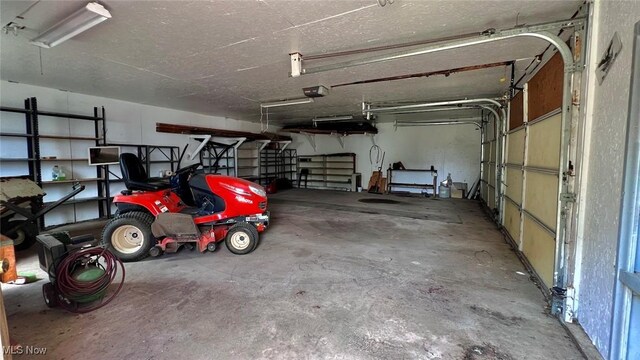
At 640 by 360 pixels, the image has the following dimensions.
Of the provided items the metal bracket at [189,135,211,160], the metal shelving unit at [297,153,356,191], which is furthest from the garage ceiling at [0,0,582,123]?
the metal shelving unit at [297,153,356,191]

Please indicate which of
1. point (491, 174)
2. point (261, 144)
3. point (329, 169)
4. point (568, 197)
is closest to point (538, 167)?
point (568, 197)

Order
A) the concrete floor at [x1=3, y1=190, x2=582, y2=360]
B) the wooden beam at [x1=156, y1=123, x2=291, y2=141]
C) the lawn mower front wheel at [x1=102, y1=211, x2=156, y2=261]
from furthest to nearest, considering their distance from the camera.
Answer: the wooden beam at [x1=156, y1=123, x2=291, y2=141] < the lawn mower front wheel at [x1=102, y1=211, x2=156, y2=261] < the concrete floor at [x1=3, y1=190, x2=582, y2=360]

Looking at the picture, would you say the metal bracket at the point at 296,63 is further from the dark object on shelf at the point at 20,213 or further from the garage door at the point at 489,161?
the garage door at the point at 489,161

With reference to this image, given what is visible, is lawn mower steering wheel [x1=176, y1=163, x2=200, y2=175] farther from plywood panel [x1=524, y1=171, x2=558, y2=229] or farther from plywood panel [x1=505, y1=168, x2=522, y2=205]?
plywood panel [x1=505, y1=168, x2=522, y2=205]

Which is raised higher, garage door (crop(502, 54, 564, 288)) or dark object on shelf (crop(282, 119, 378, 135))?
dark object on shelf (crop(282, 119, 378, 135))

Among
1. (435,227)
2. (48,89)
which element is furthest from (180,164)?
(435,227)

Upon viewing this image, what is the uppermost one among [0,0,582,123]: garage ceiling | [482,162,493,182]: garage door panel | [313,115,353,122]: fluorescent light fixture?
[313,115,353,122]: fluorescent light fixture

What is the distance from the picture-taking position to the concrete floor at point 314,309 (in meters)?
1.59

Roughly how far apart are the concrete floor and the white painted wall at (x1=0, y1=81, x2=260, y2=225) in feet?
5.93

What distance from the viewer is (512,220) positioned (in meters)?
3.55

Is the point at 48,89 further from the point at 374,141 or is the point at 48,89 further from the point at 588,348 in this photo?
the point at 374,141

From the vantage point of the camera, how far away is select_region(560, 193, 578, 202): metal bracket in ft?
5.96

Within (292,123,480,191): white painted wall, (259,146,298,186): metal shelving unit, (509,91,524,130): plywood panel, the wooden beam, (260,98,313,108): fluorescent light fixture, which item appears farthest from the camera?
(259,146,298,186): metal shelving unit

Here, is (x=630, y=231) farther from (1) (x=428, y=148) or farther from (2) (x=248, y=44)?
(1) (x=428, y=148)
